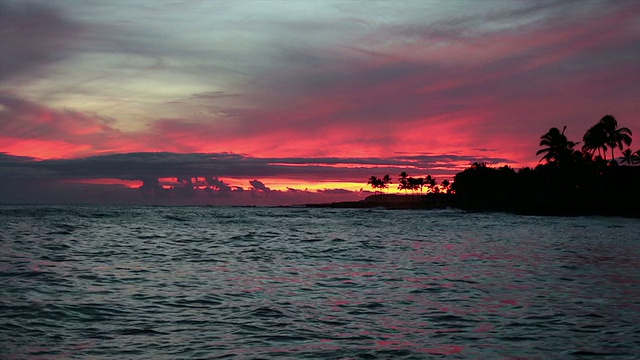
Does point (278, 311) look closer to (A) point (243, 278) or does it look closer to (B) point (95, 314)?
(B) point (95, 314)

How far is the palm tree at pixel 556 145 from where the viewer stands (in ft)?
319

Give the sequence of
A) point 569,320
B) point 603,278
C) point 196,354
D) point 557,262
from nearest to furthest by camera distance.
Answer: point 196,354 → point 569,320 → point 603,278 → point 557,262

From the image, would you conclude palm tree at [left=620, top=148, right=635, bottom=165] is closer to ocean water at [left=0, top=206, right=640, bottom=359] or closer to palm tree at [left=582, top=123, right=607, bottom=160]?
palm tree at [left=582, top=123, right=607, bottom=160]

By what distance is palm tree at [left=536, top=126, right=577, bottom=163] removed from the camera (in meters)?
97.1

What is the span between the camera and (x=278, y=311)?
10.8 m

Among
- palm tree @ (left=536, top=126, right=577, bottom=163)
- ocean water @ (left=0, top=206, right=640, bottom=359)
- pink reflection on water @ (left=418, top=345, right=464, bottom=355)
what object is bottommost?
ocean water @ (left=0, top=206, right=640, bottom=359)

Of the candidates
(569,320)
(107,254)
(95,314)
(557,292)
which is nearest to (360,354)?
(569,320)

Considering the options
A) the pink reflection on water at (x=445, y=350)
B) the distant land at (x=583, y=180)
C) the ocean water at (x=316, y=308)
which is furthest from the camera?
the distant land at (x=583, y=180)

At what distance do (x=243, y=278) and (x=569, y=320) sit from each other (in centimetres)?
908

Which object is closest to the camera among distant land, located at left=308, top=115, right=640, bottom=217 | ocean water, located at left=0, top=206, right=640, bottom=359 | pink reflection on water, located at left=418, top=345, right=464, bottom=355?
pink reflection on water, located at left=418, top=345, right=464, bottom=355

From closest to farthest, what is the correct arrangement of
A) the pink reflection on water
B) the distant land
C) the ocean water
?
1. the pink reflection on water
2. the ocean water
3. the distant land

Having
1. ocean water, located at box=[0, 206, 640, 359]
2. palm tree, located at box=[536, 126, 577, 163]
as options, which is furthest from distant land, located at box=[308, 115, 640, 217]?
ocean water, located at box=[0, 206, 640, 359]

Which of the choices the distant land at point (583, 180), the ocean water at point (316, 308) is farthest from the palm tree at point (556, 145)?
the ocean water at point (316, 308)

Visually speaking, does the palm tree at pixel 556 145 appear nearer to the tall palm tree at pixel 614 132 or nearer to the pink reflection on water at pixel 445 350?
the tall palm tree at pixel 614 132
